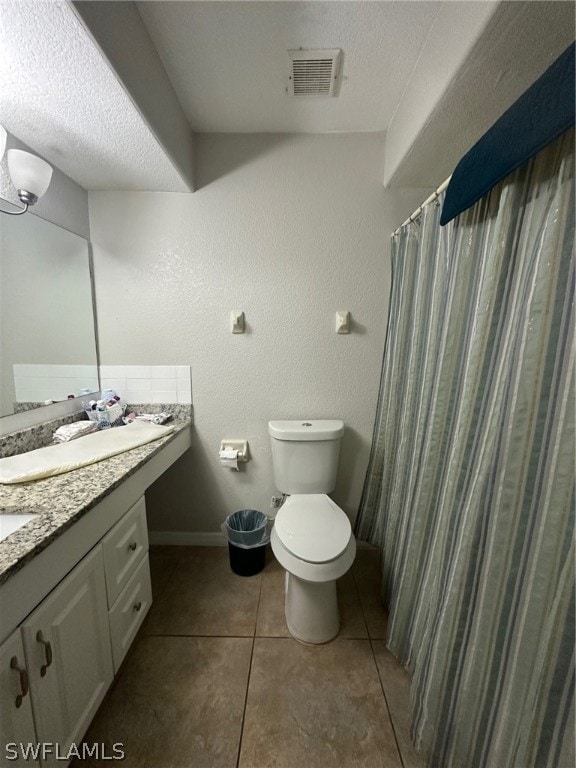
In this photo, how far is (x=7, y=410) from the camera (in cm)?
114

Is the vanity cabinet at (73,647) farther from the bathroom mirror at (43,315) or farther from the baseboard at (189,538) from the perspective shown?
the bathroom mirror at (43,315)

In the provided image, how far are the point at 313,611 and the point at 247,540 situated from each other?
53 cm

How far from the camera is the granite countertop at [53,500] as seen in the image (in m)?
0.61

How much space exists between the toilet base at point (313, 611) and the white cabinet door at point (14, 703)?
83 centimetres

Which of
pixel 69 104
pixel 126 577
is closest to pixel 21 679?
pixel 126 577

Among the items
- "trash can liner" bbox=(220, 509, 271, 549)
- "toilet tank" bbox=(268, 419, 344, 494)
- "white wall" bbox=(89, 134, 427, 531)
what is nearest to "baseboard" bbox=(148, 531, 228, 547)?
"trash can liner" bbox=(220, 509, 271, 549)

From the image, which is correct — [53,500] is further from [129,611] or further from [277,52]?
[277,52]

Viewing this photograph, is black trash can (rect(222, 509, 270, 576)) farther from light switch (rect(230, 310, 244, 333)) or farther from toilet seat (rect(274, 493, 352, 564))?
light switch (rect(230, 310, 244, 333))

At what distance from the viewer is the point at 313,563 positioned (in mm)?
1068

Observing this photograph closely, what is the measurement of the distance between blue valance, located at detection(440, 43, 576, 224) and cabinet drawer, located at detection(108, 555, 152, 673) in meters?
1.64

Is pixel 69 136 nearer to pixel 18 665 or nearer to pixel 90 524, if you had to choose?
pixel 90 524

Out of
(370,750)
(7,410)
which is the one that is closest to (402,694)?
(370,750)

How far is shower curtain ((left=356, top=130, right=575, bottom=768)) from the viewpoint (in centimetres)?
56

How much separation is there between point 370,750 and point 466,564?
0.72m
